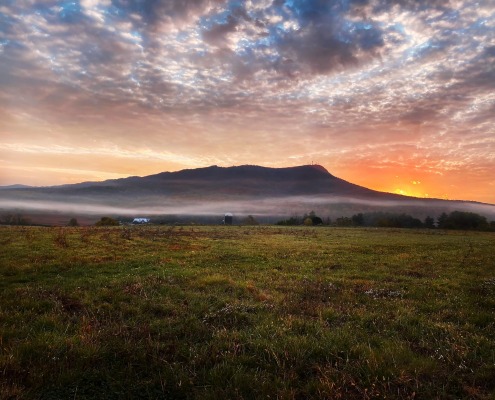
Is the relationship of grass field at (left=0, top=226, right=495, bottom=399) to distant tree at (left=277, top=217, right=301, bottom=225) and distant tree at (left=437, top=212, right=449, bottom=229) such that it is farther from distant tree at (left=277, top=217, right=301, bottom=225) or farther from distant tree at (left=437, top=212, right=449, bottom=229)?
distant tree at (left=437, top=212, right=449, bottom=229)

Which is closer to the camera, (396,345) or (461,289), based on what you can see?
A: (396,345)

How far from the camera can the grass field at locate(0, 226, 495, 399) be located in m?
6.72

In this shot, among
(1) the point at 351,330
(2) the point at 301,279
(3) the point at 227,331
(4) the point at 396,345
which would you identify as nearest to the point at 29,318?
(3) the point at 227,331

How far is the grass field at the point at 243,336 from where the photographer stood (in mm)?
6719

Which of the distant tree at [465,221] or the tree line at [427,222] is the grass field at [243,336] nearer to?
the tree line at [427,222]

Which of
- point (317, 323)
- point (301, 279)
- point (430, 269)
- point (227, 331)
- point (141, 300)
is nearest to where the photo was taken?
point (227, 331)

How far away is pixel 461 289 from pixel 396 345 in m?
9.63

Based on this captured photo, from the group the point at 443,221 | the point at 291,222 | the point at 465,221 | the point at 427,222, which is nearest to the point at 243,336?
the point at 291,222

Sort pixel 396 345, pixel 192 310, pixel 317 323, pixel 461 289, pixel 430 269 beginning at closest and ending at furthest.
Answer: pixel 396 345 < pixel 317 323 < pixel 192 310 < pixel 461 289 < pixel 430 269

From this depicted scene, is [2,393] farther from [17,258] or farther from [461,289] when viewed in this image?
[17,258]

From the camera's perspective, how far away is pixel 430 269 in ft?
73.5

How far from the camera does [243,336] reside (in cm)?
913

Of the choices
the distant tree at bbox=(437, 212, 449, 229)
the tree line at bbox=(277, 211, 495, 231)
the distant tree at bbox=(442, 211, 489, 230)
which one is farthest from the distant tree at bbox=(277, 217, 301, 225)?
the distant tree at bbox=(442, 211, 489, 230)

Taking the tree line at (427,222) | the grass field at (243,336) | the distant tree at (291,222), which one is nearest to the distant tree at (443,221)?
the tree line at (427,222)
